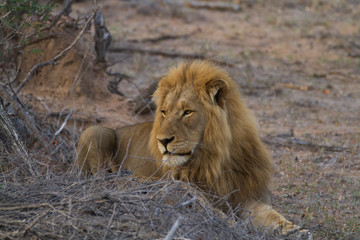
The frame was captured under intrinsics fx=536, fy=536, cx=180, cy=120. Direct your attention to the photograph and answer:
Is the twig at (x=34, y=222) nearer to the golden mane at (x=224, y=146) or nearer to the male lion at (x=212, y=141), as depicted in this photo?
the male lion at (x=212, y=141)

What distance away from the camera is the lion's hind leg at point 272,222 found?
418cm

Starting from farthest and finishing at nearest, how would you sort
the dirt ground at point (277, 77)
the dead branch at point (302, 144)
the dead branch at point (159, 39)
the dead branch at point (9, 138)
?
the dead branch at point (159, 39) → the dead branch at point (302, 144) → the dirt ground at point (277, 77) → the dead branch at point (9, 138)

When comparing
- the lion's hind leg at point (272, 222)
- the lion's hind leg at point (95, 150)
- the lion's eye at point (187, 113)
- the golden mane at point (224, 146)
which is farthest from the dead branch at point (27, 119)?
the lion's hind leg at point (272, 222)

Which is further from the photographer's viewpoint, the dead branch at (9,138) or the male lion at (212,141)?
the dead branch at (9,138)

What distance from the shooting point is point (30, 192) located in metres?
3.92

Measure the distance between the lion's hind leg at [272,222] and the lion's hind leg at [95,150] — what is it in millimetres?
1696

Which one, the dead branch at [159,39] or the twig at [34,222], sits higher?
the twig at [34,222]

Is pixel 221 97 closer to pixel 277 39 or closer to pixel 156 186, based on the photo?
pixel 156 186

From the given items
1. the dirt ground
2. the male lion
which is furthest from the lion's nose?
the dirt ground

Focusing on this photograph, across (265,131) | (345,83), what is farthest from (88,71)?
(345,83)

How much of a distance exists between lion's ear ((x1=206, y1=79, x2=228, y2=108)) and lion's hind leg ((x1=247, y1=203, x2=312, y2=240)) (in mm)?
944

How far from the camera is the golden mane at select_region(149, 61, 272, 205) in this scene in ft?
14.6

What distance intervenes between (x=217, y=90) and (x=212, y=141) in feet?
1.44

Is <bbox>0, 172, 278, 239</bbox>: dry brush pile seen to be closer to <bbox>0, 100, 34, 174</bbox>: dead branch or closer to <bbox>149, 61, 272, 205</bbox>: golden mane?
<bbox>149, 61, 272, 205</bbox>: golden mane
